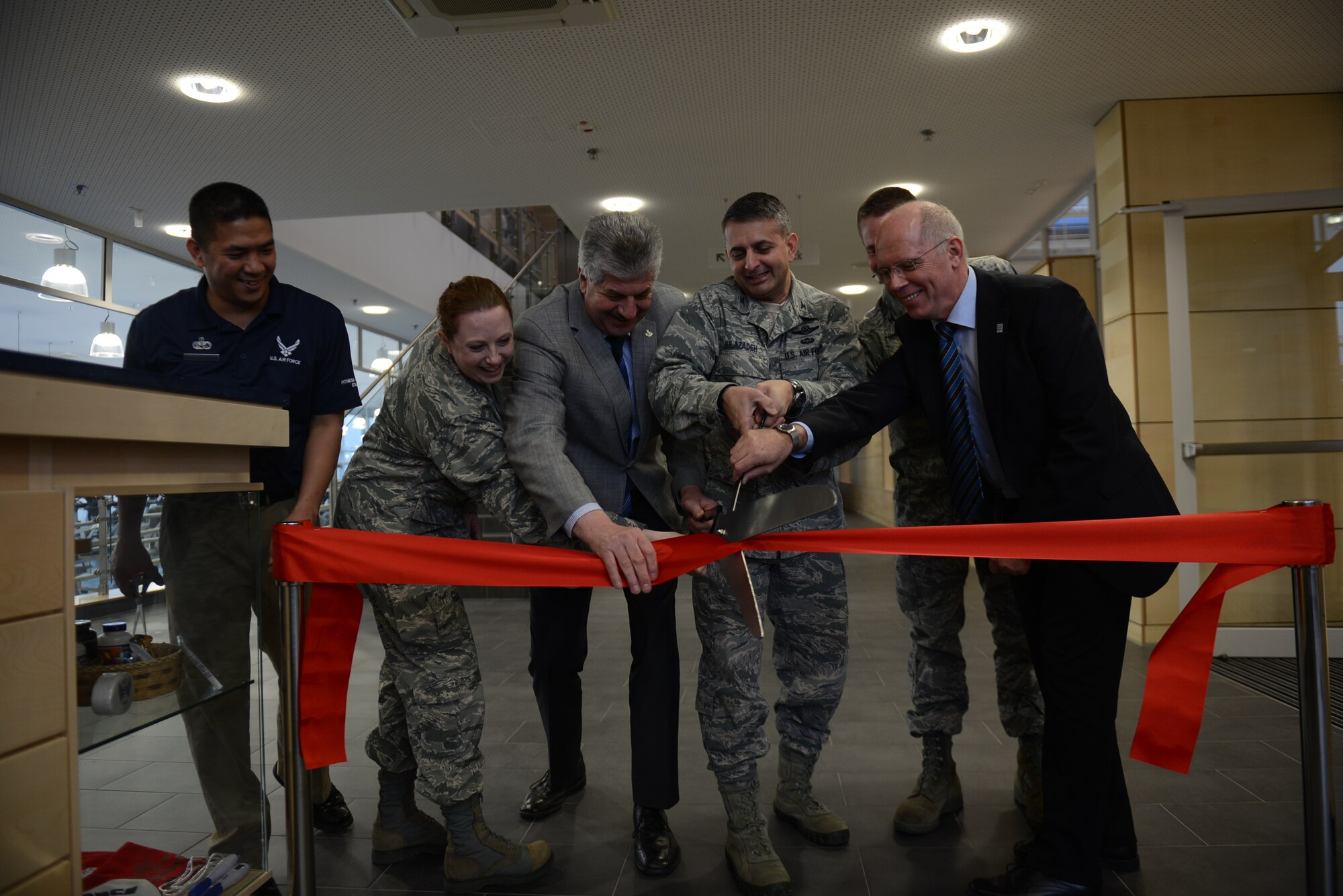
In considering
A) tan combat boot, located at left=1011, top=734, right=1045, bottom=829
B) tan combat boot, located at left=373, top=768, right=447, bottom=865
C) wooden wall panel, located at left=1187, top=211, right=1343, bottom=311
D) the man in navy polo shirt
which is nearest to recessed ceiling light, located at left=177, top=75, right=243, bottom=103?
the man in navy polo shirt

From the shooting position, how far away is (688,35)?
422 centimetres

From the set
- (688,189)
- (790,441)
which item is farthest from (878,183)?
(790,441)

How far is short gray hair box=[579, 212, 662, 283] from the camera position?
208 cm

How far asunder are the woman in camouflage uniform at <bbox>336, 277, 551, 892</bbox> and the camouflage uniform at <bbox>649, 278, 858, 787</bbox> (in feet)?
1.47

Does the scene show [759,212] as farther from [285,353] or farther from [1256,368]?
[1256,368]

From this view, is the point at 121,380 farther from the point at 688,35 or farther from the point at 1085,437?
the point at 688,35

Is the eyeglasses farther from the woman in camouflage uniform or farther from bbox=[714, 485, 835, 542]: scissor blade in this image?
the woman in camouflage uniform

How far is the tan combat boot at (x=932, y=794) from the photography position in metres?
2.38

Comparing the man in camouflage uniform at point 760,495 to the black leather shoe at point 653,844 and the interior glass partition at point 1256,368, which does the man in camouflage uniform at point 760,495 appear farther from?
the interior glass partition at point 1256,368

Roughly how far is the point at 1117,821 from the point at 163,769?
223 centimetres

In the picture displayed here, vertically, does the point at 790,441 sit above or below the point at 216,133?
below

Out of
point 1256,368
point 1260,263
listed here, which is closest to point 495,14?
point 1260,263

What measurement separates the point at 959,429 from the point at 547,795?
1638mm

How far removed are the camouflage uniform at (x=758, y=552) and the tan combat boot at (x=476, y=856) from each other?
21.7 inches
